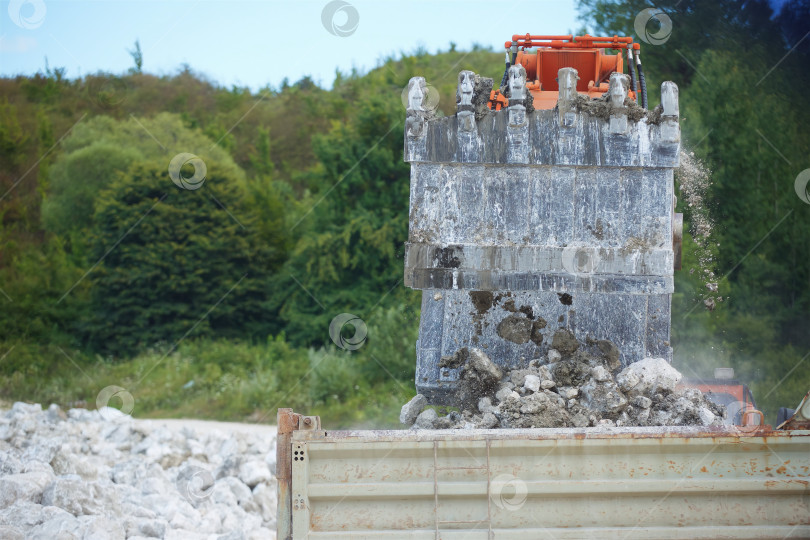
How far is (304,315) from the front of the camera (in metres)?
22.9

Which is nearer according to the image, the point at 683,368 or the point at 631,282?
the point at 631,282

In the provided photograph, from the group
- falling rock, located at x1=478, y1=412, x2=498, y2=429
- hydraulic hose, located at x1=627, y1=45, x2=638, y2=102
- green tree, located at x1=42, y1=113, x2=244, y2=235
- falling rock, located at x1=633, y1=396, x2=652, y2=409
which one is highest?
green tree, located at x1=42, y1=113, x2=244, y2=235

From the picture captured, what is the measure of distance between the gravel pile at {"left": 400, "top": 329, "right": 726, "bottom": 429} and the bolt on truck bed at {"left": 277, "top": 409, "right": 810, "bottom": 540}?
40.0 inches

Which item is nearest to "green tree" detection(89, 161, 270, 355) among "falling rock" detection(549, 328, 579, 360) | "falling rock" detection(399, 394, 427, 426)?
"falling rock" detection(399, 394, 427, 426)

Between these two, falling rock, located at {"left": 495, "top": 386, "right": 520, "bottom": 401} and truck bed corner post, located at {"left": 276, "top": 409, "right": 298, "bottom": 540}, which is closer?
truck bed corner post, located at {"left": 276, "top": 409, "right": 298, "bottom": 540}

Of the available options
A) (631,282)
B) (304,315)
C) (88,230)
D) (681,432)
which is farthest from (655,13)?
(88,230)

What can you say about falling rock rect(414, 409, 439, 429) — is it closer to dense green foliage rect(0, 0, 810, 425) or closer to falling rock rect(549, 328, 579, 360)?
falling rock rect(549, 328, 579, 360)

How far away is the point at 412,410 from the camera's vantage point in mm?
6062

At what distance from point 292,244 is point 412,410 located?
2132 centimetres

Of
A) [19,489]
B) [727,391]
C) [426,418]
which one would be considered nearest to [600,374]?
[426,418]

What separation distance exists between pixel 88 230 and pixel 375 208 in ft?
33.9

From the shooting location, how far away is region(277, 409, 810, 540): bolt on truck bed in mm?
3902

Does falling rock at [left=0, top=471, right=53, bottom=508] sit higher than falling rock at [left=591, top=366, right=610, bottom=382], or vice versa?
falling rock at [left=591, top=366, right=610, bottom=382]

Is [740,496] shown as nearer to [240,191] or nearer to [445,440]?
[445,440]
